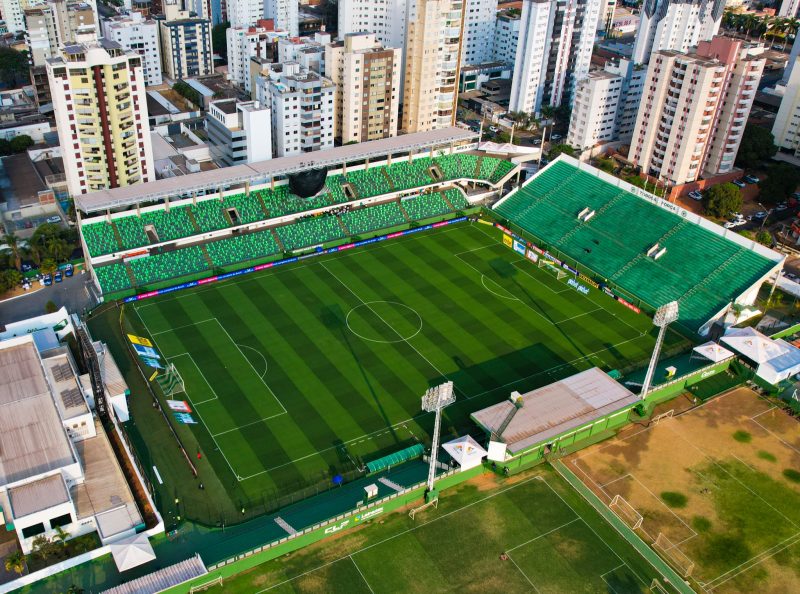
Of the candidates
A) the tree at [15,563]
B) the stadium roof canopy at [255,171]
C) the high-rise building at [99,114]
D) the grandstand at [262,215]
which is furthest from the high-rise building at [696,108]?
the tree at [15,563]

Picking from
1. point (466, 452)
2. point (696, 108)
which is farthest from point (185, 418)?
point (696, 108)

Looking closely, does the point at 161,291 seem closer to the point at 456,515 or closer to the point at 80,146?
the point at 80,146

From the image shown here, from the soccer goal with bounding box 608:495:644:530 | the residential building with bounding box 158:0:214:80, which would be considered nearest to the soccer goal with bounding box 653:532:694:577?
the soccer goal with bounding box 608:495:644:530

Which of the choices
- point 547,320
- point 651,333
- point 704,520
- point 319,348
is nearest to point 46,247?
point 319,348

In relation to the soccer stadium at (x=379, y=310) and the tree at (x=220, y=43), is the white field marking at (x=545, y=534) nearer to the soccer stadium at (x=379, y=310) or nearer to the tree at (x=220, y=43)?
the soccer stadium at (x=379, y=310)

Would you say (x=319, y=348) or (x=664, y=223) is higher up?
(x=664, y=223)

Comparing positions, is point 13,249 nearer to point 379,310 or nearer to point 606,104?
point 379,310
